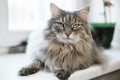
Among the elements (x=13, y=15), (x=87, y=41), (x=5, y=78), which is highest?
(x=13, y=15)

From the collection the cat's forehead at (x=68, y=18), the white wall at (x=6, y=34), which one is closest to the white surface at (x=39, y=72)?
the white wall at (x=6, y=34)

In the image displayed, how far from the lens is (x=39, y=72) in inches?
39.4

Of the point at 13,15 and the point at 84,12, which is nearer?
the point at 84,12

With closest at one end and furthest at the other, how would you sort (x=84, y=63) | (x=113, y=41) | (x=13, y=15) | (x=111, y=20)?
(x=84, y=63), (x=13, y=15), (x=113, y=41), (x=111, y=20)

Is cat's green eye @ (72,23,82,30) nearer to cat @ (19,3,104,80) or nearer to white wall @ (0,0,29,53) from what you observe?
cat @ (19,3,104,80)

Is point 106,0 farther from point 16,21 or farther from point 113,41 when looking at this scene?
point 16,21

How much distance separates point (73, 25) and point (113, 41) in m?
0.69

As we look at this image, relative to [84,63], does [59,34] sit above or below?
above

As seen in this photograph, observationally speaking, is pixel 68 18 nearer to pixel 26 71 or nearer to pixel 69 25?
pixel 69 25

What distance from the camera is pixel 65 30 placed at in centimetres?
99

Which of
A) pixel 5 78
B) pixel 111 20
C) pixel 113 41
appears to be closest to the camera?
pixel 5 78

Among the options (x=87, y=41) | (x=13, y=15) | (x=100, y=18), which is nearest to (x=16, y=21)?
(x=13, y=15)

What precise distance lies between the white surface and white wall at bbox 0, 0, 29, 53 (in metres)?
0.13

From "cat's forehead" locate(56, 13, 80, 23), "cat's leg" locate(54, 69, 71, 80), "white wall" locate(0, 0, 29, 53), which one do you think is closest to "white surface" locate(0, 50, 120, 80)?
"cat's leg" locate(54, 69, 71, 80)
